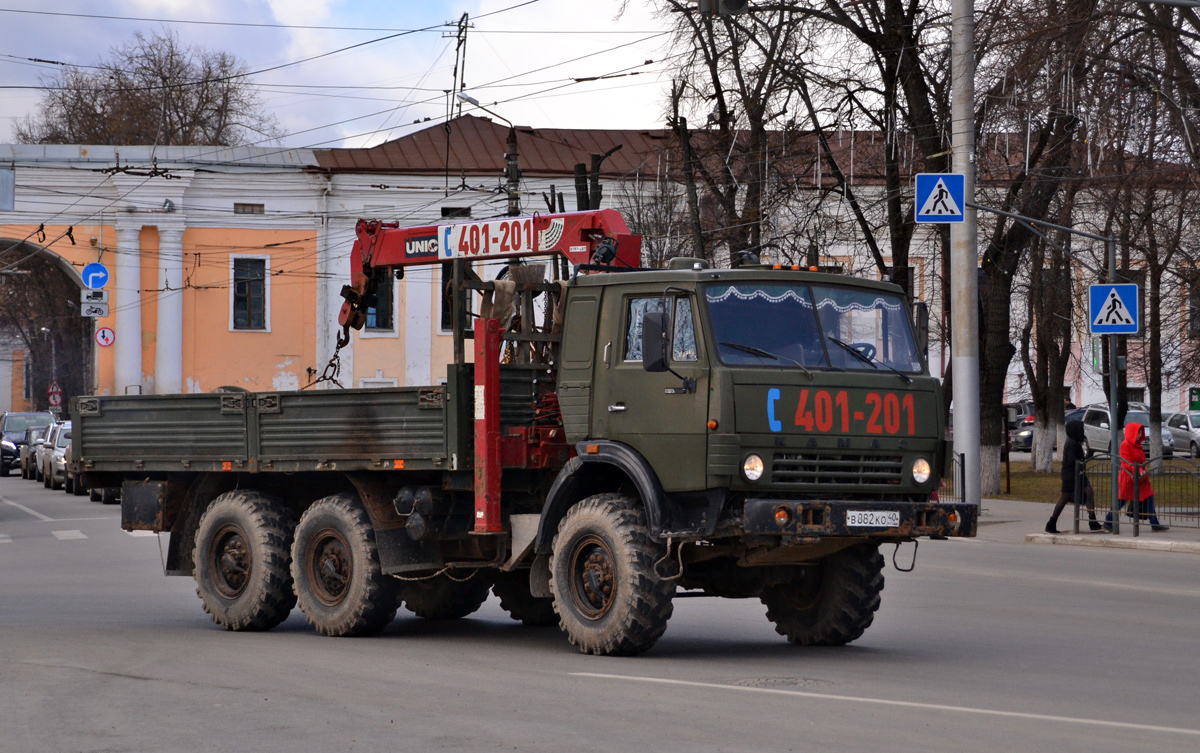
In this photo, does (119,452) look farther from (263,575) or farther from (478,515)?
(478,515)

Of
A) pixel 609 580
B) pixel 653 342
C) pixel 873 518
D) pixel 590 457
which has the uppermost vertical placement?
pixel 653 342

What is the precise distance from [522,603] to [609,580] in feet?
8.64

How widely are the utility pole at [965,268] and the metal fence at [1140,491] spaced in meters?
2.37

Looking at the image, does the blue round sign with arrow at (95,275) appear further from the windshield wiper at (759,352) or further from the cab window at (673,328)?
the windshield wiper at (759,352)

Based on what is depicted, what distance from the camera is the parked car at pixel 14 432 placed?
49281mm

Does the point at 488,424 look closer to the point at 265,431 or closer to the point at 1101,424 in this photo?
the point at 265,431

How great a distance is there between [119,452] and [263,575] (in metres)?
2.10

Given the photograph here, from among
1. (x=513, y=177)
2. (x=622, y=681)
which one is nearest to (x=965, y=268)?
(x=513, y=177)

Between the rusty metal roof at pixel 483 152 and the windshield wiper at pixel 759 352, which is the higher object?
the rusty metal roof at pixel 483 152

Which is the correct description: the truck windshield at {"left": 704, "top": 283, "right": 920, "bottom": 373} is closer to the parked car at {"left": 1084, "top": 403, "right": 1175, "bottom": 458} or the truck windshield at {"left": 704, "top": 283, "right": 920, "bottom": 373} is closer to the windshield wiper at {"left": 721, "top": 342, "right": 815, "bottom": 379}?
the windshield wiper at {"left": 721, "top": 342, "right": 815, "bottom": 379}

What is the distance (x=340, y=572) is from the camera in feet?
37.5

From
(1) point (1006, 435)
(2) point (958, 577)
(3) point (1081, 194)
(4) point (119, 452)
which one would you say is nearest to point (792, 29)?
(3) point (1081, 194)

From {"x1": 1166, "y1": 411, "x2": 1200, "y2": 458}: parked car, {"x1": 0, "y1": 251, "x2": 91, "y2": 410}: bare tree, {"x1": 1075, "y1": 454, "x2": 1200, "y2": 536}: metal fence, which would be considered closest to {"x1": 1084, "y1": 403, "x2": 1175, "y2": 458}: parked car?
{"x1": 1166, "y1": 411, "x2": 1200, "y2": 458}: parked car

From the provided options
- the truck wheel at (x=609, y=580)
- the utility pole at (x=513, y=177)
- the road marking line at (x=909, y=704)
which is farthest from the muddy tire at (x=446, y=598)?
the utility pole at (x=513, y=177)
